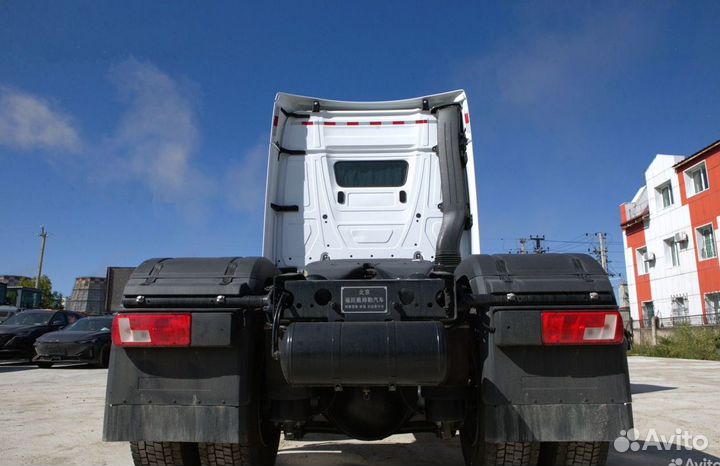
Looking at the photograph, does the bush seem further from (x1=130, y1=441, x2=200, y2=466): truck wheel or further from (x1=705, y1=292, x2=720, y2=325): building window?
(x1=130, y1=441, x2=200, y2=466): truck wheel

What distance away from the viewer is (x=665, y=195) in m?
29.4

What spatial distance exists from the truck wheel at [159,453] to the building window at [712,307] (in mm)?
25601

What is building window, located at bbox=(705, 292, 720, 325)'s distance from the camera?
23.4 m

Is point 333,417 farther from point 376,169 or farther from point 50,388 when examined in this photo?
point 50,388

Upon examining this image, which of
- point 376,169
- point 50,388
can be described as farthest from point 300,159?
point 50,388

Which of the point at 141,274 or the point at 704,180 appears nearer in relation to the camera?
the point at 141,274

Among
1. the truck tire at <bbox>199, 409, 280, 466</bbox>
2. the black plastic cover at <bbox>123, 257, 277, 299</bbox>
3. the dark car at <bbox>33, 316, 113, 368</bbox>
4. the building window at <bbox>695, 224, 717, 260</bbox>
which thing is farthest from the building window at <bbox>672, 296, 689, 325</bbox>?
the black plastic cover at <bbox>123, 257, 277, 299</bbox>

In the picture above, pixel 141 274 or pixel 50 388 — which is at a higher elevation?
pixel 141 274

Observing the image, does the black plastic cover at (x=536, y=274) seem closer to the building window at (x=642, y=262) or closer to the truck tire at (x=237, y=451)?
the truck tire at (x=237, y=451)

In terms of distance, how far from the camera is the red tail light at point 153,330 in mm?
2818

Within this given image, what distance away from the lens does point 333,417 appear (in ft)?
10.9

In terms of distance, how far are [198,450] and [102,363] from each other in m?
12.7

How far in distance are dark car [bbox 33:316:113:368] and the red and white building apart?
2307 centimetres

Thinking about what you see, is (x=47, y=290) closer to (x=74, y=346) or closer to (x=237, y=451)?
(x=74, y=346)
